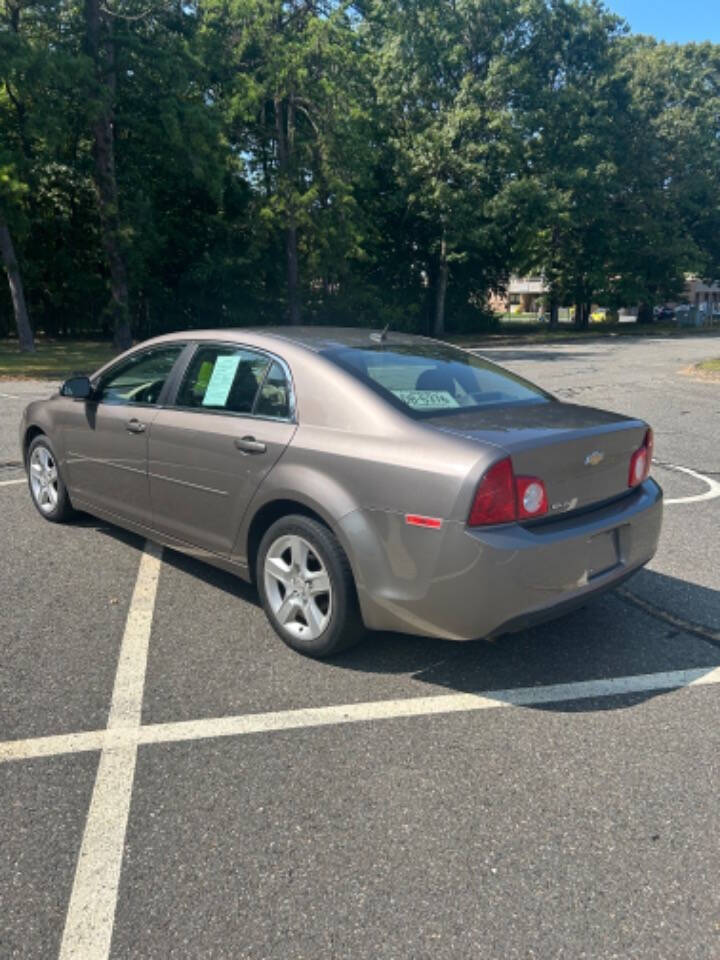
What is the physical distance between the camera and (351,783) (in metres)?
2.78

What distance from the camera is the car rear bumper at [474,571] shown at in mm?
3125

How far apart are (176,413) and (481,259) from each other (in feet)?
132

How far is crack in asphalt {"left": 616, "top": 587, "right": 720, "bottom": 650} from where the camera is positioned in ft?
13.0

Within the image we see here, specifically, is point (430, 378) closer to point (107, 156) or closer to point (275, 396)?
point (275, 396)

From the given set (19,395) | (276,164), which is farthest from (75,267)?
(19,395)

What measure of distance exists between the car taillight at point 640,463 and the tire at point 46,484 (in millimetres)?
3846

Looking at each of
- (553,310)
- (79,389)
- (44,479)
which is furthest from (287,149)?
(79,389)

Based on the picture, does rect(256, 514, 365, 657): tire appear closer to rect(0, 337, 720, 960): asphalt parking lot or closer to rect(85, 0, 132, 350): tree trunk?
rect(0, 337, 720, 960): asphalt parking lot

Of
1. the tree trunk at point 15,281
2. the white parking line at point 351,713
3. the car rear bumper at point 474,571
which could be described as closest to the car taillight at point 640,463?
the car rear bumper at point 474,571

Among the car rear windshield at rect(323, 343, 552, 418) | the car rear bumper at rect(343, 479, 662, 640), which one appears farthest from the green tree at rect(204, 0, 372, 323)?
the car rear bumper at rect(343, 479, 662, 640)

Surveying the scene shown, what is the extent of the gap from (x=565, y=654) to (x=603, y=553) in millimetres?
577

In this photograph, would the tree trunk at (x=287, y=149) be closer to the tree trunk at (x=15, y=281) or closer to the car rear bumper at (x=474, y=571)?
the tree trunk at (x=15, y=281)

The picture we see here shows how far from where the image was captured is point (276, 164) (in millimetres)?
30656

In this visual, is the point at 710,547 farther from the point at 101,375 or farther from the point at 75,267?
the point at 75,267
